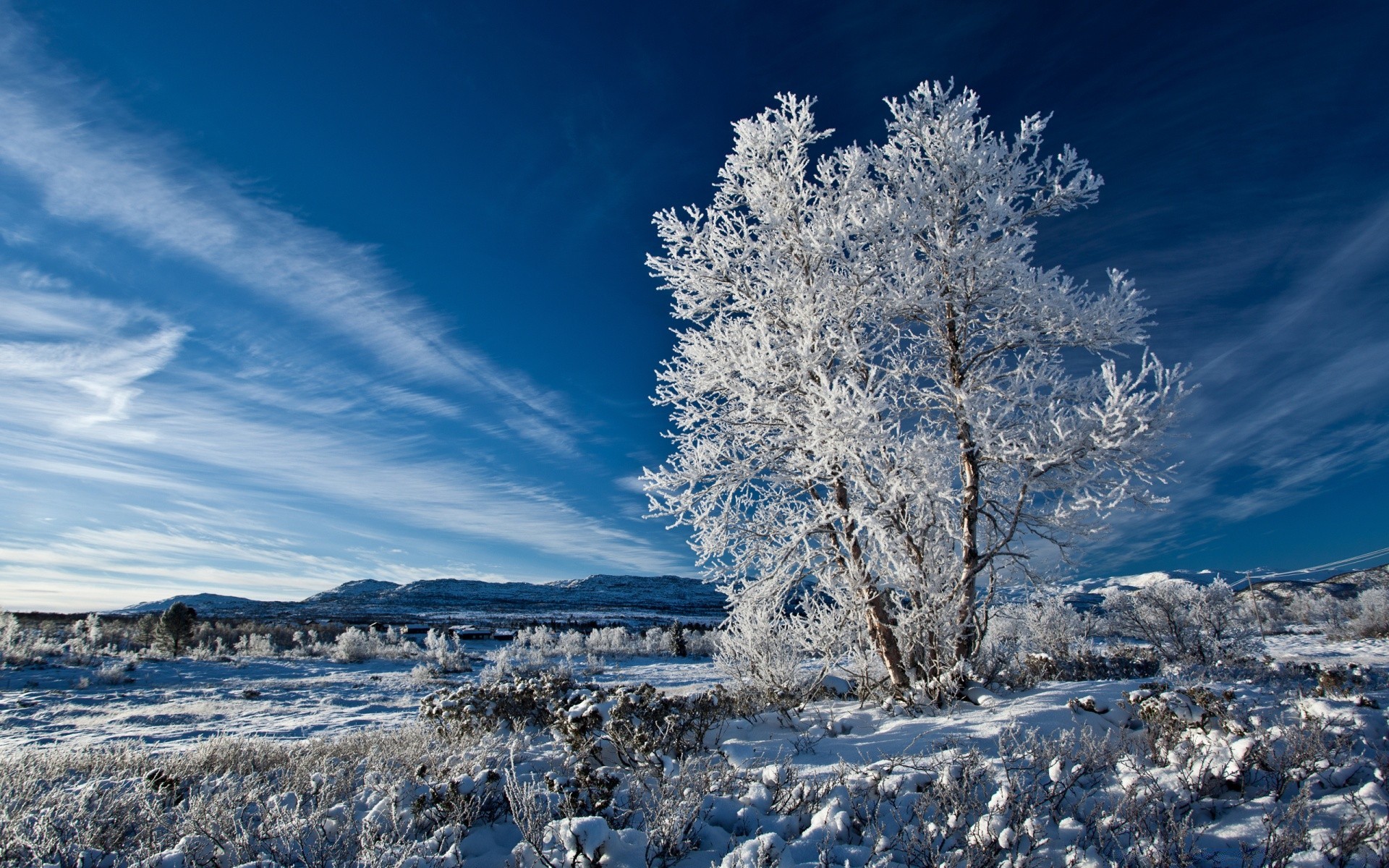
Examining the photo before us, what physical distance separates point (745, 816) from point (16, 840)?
12.1ft

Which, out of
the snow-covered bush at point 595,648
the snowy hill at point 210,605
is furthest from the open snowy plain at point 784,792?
the snowy hill at point 210,605

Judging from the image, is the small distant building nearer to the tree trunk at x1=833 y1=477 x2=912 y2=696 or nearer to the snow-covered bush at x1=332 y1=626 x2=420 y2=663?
the snow-covered bush at x1=332 y1=626 x2=420 y2=663

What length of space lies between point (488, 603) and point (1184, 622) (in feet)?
284

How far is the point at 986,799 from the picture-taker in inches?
146

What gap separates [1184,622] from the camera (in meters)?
16.6

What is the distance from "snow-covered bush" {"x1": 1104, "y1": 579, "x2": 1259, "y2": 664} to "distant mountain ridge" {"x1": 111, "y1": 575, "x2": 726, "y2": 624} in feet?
108

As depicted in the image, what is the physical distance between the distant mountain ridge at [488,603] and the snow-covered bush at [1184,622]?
108 ft

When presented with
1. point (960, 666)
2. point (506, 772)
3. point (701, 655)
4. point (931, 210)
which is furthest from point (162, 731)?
point (701, 655)

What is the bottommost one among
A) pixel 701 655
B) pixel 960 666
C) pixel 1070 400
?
pixel 701 655

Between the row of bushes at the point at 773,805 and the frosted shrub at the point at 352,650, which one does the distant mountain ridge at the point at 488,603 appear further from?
the row of bushes at the point at 773,805

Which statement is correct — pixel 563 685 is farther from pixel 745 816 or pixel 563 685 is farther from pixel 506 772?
pixel 745 816

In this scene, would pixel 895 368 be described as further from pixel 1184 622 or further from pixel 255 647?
pixel 255 647

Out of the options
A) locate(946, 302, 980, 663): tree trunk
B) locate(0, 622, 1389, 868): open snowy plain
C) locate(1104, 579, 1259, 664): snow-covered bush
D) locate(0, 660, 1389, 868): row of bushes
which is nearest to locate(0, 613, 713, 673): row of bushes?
locate(946, 302, 980, 663): tree trunk

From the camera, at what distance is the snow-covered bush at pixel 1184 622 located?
50.7 ft
